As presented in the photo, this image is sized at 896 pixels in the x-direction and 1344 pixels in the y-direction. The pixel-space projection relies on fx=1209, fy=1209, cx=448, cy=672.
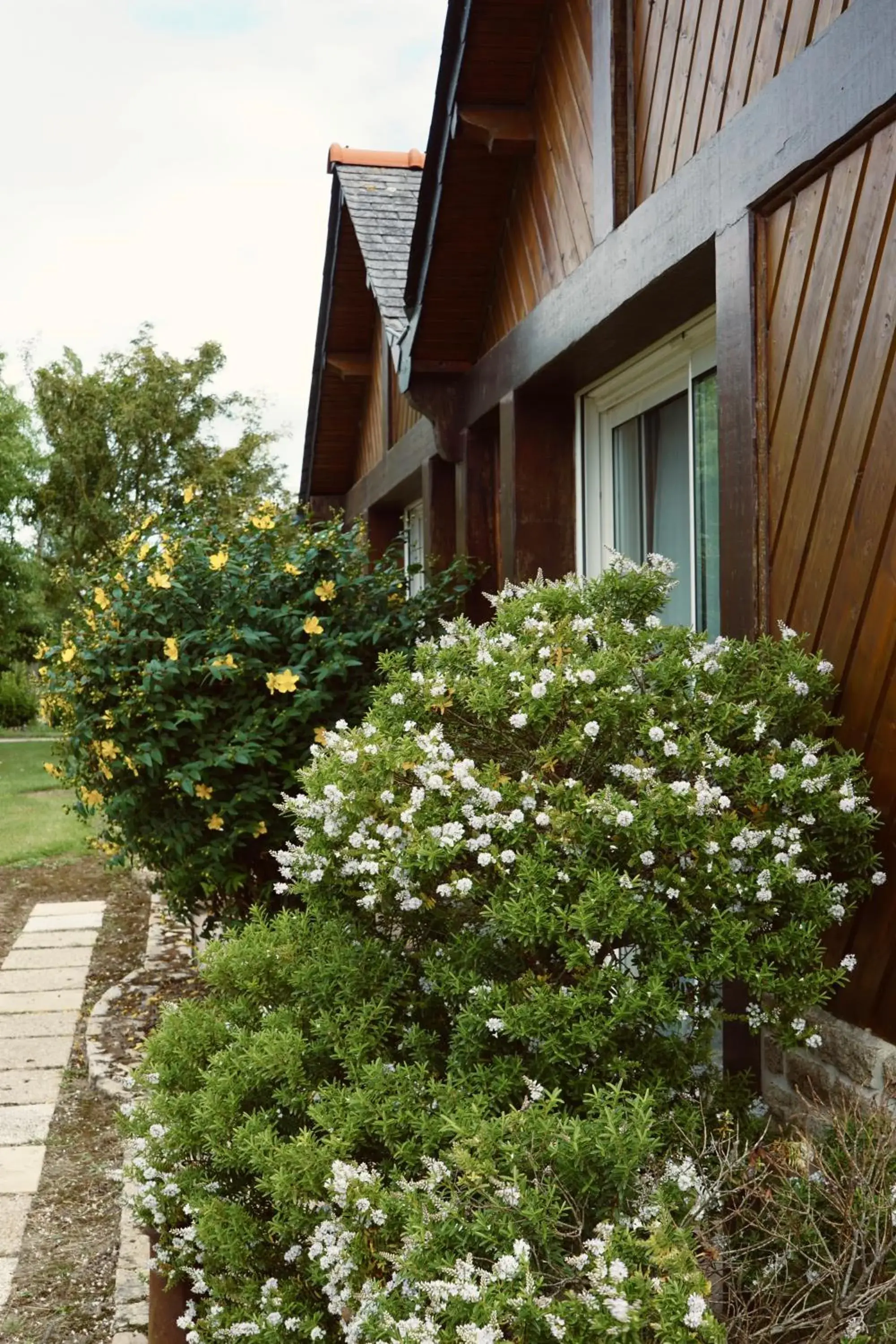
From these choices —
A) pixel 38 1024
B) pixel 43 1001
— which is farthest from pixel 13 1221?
pixel 43 1001

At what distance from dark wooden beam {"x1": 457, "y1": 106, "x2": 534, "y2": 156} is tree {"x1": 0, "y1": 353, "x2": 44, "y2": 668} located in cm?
2105

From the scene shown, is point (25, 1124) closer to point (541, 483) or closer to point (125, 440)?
point (541, 483)

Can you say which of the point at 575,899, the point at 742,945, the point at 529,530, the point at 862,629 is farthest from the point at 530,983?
the point at 529,530

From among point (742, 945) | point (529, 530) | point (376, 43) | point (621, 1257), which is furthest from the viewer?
point (376, 43)

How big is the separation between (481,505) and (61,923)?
4539 mm

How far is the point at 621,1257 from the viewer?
201 cm

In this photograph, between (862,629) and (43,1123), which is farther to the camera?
(43,1123)

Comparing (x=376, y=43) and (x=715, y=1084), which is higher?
(x=376, y=43)

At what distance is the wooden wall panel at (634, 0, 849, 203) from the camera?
3279mm

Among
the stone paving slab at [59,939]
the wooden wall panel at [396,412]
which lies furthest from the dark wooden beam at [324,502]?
the stone paving slab at [59,939]

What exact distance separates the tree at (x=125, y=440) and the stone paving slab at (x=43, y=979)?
19010 millimetres

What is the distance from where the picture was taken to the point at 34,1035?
6.19 m

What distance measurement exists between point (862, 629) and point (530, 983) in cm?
117

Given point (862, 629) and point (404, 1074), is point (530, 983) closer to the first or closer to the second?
point (404, 1074)
